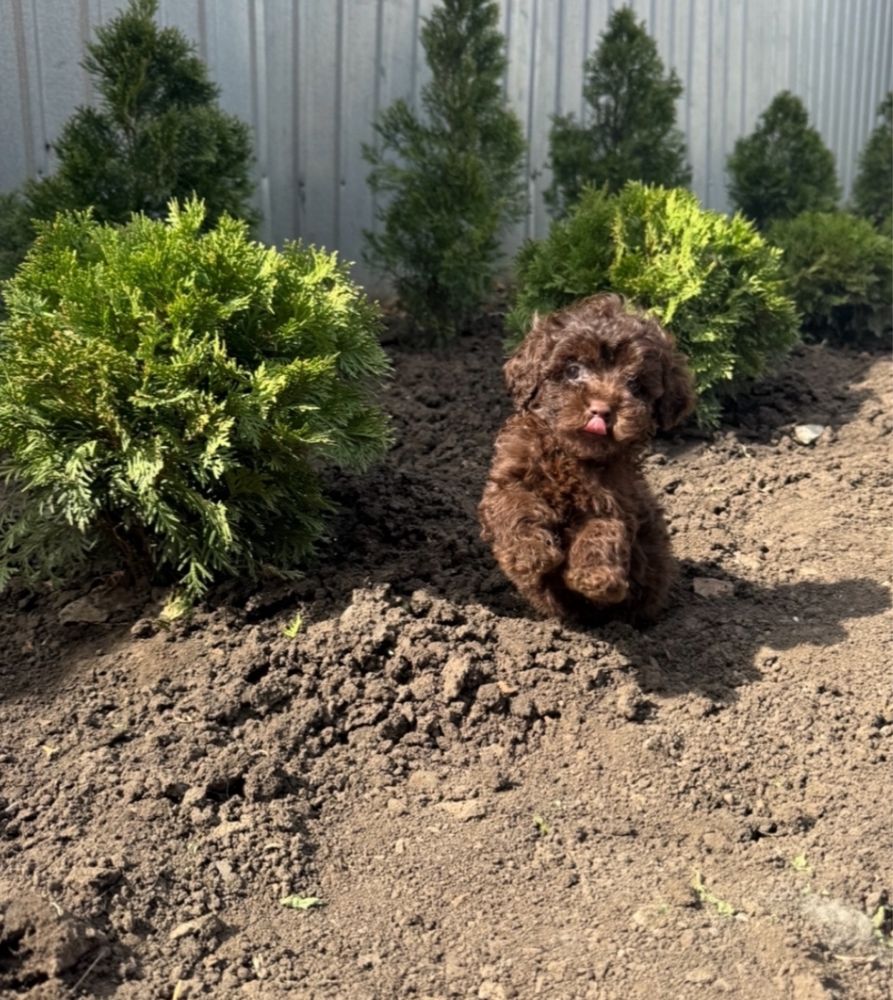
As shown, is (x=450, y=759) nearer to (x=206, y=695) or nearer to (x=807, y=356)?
(x=206, y=695)

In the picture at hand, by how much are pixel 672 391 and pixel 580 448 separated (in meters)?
0.45

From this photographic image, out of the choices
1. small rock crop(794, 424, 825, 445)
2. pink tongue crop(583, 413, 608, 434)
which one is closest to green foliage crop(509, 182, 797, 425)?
small rock crop(794, 424, 825, 445)

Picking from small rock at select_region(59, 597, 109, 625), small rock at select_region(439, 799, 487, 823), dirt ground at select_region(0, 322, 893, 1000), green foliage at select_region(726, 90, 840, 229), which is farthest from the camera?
green foliage at select_region(726, 90, 840, 229)

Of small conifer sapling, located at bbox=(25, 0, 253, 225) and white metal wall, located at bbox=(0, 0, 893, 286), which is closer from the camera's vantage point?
small conifer sapling, located at bbox=(25, 0, 253, 225)

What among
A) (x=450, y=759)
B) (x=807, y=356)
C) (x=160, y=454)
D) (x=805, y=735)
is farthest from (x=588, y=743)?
(x=807, y=356)

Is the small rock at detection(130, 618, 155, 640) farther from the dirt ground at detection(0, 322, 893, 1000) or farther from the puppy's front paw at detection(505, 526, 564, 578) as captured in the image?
the puppy's front paw at detection(505, 526, 564, 578)

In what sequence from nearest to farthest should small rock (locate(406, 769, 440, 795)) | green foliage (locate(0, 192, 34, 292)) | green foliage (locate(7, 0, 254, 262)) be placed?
small rock (locate(406, 769, 440, 795))
green foliage (locate(0, 192, 34, 292))
green foliage (locate(7, 0, 254, 262))

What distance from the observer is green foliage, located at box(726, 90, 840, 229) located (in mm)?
9102

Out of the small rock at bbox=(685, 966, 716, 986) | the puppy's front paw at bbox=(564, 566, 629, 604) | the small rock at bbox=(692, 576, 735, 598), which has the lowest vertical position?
the small rock at bbox=(685, 966, 716, 986)

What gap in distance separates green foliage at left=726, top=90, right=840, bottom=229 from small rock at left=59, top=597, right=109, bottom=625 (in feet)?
23.9

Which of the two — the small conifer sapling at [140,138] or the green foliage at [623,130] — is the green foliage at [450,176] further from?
the small conifer sapling at [140,138]

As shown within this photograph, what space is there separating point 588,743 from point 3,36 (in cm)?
503

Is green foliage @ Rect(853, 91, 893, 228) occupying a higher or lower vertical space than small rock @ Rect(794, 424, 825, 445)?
higher

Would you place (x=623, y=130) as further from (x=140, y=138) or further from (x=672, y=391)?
(x=672, y=391)
